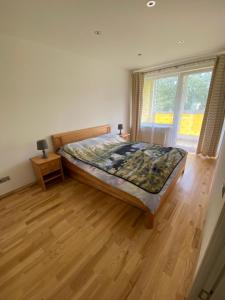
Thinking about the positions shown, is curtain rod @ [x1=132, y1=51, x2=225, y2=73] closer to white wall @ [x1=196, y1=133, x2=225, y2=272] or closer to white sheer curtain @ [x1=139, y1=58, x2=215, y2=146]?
white sheer curtain @ [x1=139, y1=58, x2=215, y2=146]

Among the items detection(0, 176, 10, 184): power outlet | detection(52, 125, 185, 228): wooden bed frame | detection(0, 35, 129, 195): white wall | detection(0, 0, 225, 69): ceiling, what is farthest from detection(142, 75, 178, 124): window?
detection(0, 176, 10, 184): power outlet

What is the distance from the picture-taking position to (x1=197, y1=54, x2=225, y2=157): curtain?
2.93 metres

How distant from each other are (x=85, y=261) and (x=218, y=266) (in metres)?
1.13

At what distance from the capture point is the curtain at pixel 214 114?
9.61 ft

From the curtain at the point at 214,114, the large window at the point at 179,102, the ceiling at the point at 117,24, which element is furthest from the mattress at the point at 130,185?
the large window at the point at 179,102

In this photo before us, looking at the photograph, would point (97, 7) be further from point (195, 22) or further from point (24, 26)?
point (195, 22)

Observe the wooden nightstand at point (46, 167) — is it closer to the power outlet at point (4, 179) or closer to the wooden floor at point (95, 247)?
the wooden floor at point (95, 247)

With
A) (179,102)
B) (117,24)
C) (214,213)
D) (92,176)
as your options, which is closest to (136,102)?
(179,102)

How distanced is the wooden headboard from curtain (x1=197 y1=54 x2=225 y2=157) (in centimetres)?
256

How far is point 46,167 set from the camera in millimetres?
2326

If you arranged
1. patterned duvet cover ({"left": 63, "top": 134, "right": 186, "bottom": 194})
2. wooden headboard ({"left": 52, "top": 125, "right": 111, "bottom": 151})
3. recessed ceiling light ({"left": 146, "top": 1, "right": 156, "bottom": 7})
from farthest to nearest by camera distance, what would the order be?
wooden headboard ({"left": 52, "top": 125, "right": 111, "bottom": 151}) < patterned duvet cover ({"left": 63, "top": 134, "right": 186, "bottom": 194}) < recessed ceiling light ({"left": 146, "top": 1, "right": 156, "bottom": 7})

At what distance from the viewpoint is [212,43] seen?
2.45 metres

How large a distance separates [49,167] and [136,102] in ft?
11.2

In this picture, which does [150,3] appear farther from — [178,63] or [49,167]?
[49,167]
